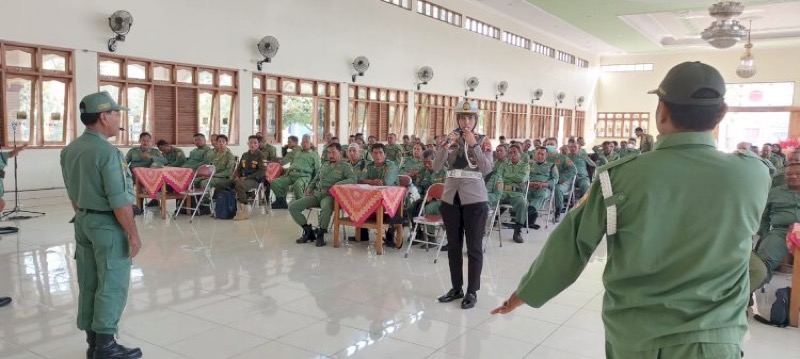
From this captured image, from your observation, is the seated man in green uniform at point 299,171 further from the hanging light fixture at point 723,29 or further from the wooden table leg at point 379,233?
the hanging light fixture at point 723,29

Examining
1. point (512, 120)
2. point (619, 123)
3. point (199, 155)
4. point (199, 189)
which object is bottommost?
point (199, 189)

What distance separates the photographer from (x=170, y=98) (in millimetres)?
10109

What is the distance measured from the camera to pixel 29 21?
7.98 m

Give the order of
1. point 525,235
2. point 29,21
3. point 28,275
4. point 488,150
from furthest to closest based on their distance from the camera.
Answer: point 29,21
point 525,235
point 28,275
point 488,150

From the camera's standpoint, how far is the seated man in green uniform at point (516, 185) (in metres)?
6.73

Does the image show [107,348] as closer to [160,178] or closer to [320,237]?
[320,237]

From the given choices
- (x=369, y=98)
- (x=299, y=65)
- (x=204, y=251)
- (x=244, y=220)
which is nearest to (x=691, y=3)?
(x=369, y=98)

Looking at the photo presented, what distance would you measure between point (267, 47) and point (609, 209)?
1041 centimetres

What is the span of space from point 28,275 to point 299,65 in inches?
315

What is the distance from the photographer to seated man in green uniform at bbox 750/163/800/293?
4121mm

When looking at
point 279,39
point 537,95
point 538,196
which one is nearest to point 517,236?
point 538,196

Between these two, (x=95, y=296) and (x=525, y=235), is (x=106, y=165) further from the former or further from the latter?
(x=525, y=235)

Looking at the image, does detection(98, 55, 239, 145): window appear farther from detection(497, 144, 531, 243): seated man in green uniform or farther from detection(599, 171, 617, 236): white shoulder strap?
detection(599, 171, 617, 236): white shoulder strap

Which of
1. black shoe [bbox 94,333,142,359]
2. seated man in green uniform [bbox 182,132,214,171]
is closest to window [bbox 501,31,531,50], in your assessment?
seated man in green uniform [bbox 182,132,214,171]
